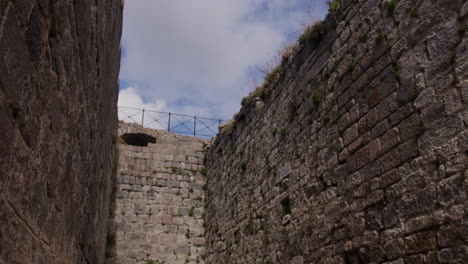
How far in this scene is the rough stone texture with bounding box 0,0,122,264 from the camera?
1821 mm

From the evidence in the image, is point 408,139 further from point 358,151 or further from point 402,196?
point 358,151

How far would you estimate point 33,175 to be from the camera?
2293mm

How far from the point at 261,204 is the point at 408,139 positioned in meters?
4.34

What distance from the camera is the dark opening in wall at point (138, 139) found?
45.6ft

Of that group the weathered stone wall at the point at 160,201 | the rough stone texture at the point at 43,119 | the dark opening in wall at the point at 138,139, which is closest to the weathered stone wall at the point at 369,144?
the rough stone texture at the point at 43,119

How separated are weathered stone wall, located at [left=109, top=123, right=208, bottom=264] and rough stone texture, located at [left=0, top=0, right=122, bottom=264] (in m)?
8.20

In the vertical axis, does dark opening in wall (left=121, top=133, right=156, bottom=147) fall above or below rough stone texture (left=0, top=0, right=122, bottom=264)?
above

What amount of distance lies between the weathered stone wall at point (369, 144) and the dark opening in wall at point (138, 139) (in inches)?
224

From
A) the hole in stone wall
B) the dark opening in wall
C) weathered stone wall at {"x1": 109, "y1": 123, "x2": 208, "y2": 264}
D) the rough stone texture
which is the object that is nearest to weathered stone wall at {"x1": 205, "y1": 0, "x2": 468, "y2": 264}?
the hole in stone wall

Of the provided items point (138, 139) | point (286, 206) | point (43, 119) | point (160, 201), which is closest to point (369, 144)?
point (286, 206)

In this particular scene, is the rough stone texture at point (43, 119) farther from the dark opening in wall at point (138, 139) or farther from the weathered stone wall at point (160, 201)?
the dark opening in wall at point (138, 139)

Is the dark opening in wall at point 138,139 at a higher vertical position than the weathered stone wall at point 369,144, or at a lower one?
higher

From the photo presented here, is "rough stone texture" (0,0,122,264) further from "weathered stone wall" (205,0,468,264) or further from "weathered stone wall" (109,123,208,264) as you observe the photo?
"weathered stone wall" (109,123,208,264)

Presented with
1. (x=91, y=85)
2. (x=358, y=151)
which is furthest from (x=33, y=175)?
(x=358, y=151)
